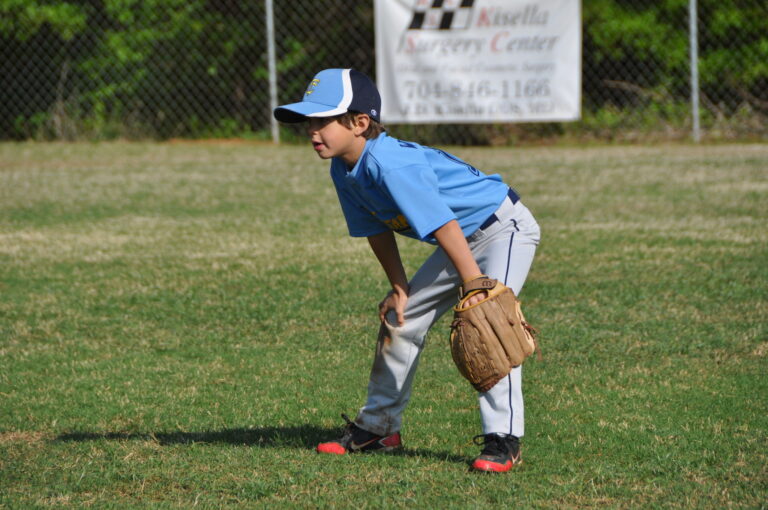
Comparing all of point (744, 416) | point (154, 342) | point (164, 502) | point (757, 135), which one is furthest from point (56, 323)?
point (757, 135)

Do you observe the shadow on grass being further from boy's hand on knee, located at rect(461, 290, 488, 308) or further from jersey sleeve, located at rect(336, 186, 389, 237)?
jersey sleeve, located at rect(336, 186, 389, 237)

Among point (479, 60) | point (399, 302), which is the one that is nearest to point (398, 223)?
point (399, 302)

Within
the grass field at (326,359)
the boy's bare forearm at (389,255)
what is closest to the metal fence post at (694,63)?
the grass field at (326,359)

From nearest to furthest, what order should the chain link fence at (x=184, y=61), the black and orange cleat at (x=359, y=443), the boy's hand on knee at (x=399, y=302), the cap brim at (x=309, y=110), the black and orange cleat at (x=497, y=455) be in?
1. the cap brim at (x=309, y=110)
2. the black and orange cleat at (x=497, y=455)
3. the boy's hand on knee at (x=399, y=302)
4. the black and orange cleat at (x=359, y=443)
5. the chain link fence at (x=184, y=61)

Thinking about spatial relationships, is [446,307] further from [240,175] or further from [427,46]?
[427,46]

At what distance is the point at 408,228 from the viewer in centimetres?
385

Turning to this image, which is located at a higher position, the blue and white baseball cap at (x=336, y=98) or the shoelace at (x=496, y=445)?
the blue and white baseball cap at (x=336, y=98)

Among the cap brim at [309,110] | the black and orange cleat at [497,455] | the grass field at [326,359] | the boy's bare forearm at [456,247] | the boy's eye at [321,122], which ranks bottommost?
the grass field at [326,359]

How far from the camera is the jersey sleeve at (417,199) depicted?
3.46 meters

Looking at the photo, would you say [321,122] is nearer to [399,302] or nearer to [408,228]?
[408,228]

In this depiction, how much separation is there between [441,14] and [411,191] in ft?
36.3

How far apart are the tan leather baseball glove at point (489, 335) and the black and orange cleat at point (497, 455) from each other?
0.20m

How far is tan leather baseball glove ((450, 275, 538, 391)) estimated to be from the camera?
11.8 feet

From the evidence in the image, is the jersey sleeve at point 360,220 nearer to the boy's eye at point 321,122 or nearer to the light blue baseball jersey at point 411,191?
the light blue baseball jersey at point 411,191
